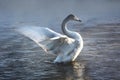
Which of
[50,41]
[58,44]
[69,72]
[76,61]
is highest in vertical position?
[50,41]

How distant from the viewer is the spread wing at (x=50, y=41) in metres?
15.9

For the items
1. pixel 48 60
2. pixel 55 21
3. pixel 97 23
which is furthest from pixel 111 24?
pixel 48 60

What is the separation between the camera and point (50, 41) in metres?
16.0

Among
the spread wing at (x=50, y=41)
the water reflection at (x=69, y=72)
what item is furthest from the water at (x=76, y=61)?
the spread wing at (x=50, y=41)

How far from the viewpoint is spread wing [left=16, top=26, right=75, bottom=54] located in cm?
1592

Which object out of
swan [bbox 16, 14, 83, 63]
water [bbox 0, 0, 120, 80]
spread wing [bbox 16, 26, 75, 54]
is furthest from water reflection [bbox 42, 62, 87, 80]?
spread wing [bbox 16, 26, 75, 54]

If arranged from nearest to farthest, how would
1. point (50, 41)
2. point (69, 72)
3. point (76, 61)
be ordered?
point (69, 72) < point (50, 41) < point (76, 61)

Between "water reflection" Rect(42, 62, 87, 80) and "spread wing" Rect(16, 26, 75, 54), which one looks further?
"spread wing" Rect(16, 26, 75, 54)

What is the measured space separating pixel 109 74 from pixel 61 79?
4.43ft

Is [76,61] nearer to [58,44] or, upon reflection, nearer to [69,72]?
[58,44]

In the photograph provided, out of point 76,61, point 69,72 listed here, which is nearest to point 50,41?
point 76,61

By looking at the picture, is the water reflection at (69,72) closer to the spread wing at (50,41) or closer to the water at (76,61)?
the water at (76,61)

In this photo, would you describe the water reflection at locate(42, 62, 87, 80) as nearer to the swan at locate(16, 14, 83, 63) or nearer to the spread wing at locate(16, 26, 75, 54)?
the swan at locate(16, 14, 83, 63)

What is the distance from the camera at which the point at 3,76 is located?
14430mm
